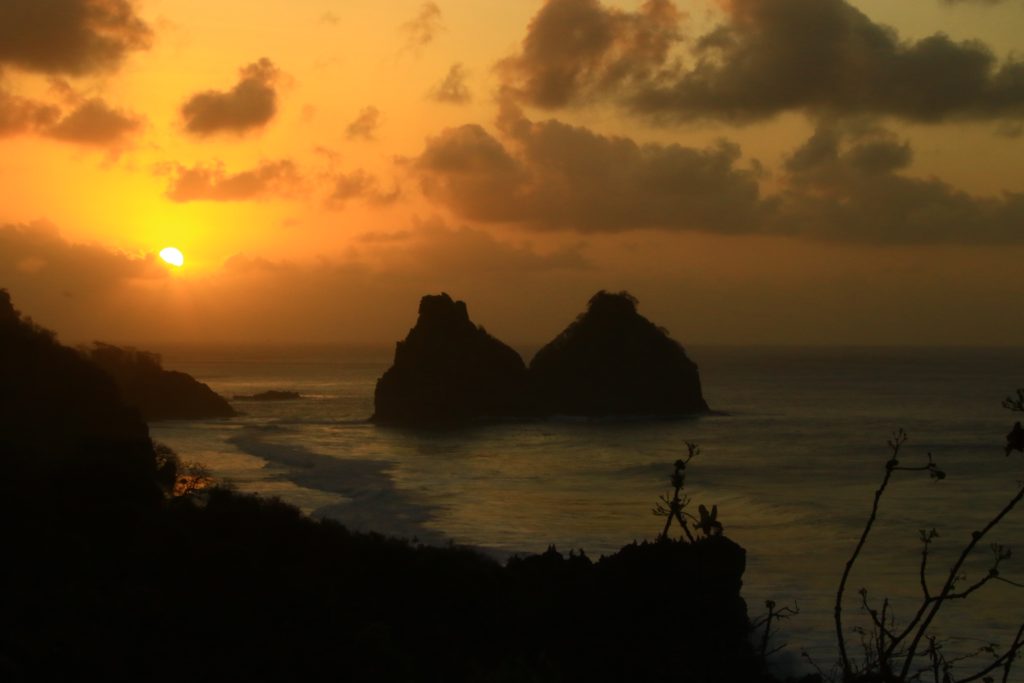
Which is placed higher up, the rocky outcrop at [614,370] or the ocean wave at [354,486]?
the rocky outcrop at [614,370]

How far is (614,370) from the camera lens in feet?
383

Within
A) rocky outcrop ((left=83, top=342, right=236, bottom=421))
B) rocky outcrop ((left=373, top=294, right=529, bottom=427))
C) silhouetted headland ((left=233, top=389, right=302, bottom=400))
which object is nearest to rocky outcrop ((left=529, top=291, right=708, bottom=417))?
rocky outcrop ((left=373, top=294, right=529, bottom=427))

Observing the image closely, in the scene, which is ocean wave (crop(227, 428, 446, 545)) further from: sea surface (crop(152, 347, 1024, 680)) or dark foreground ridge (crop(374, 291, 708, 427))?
dark foreground ridge (crop(374, 291, 708, 427))

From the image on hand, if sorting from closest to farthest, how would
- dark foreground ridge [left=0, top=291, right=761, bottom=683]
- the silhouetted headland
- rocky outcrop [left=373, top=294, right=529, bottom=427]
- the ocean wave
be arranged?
dark foreground ridge [left=0, top=291, right=761, bottom=683] < the ocean wave < rocky outcrop [left=373, top=294, right=529, bottom=427] < the silhouetted headland

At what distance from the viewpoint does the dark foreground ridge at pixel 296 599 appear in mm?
19625

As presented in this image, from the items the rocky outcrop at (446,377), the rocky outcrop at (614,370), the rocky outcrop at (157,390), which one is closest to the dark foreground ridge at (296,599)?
the rocky outcrop at (157,390)

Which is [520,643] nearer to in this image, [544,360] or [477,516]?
[477,516]

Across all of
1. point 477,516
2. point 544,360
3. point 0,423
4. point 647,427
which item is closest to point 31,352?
point 0,423

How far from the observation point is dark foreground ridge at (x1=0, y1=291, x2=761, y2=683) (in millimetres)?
19625

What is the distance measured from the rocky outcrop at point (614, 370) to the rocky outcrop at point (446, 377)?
500 centimetres

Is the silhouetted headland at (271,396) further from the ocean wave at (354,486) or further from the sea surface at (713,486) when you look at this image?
the ocean wave at (354,486)

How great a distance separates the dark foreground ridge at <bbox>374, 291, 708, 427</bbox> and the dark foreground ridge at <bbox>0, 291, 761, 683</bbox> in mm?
77552

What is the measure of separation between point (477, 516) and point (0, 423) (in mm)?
19283

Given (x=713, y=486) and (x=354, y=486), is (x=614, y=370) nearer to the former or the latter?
(x=713, y=486)
